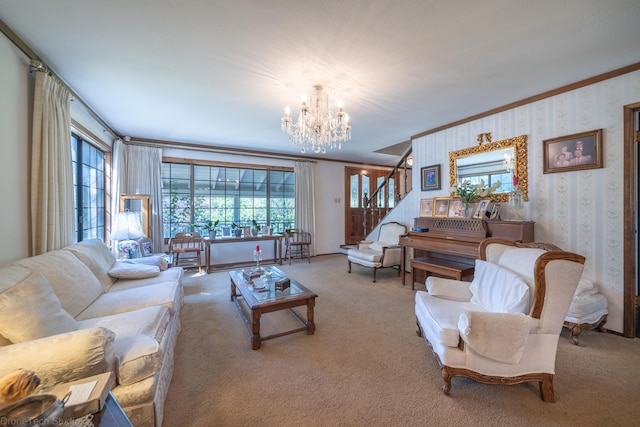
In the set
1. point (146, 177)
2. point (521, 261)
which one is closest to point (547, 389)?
point (521, 261)

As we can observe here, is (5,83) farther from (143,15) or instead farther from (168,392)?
(168,392)

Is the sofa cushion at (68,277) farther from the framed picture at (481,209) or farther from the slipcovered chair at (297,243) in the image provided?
the framed picture at (481,209)

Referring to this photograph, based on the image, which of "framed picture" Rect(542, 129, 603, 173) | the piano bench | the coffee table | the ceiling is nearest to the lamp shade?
the ceiling

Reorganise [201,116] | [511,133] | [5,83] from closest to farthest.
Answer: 1. [5,83]
2. [511,133]
3. [201,116]

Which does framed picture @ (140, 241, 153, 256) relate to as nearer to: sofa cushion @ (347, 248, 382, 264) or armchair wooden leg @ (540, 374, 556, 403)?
sofa cushion @ (347, 248, 382, 264)

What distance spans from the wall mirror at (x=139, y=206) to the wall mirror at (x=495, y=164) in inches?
197

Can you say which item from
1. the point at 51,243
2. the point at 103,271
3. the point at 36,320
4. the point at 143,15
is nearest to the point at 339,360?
the point at 36,320

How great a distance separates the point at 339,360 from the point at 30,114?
331 centimetres

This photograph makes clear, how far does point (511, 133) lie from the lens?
10.4 feet

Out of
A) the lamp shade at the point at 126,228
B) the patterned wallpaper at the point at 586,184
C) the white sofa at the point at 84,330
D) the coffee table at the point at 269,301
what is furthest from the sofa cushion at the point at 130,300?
the patterned wallpaper at the point at 586,184

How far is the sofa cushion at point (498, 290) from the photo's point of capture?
62.7 inches

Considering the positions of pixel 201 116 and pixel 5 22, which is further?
pixel 201 116

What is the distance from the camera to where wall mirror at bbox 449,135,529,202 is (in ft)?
10.0

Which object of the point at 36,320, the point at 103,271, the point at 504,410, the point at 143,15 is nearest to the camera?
the point at 36,320
